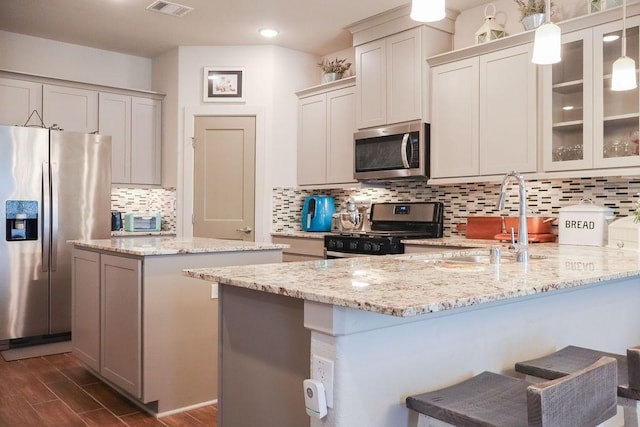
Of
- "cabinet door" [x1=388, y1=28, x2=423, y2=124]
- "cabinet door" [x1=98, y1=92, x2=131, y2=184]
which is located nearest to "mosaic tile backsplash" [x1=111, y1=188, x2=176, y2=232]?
"cabinet door" [x1=98, y1=92, x2=131, y2=184]

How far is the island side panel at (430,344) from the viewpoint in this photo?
131 centimetres

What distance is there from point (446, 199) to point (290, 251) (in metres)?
1.41

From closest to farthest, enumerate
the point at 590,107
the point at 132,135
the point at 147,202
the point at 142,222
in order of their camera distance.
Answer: the point at 590,107 < the point at 142,222 < the point at 132,135 < the point at 147,202

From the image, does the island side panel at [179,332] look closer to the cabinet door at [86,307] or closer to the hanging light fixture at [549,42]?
the cabinet door at [86,307]

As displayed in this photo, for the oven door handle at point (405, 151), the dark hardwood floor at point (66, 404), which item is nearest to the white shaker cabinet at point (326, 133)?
the oven door handle at point (405, 151)

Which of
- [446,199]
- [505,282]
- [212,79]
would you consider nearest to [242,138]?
[212,79]

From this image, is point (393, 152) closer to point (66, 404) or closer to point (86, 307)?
point (86, 307)

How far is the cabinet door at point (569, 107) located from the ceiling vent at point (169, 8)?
104 inches

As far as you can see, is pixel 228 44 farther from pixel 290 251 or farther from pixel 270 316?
pixel 270 316

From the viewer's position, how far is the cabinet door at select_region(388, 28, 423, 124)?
4.00 metres

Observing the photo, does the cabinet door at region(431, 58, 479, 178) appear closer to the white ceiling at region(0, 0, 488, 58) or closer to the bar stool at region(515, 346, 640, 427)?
the white ceiling at region(0, 0, 488, 58)

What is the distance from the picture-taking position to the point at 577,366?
165 centimetres

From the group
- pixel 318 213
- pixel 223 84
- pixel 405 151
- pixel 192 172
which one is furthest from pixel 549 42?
pixel 192 172

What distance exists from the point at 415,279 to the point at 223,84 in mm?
3910
